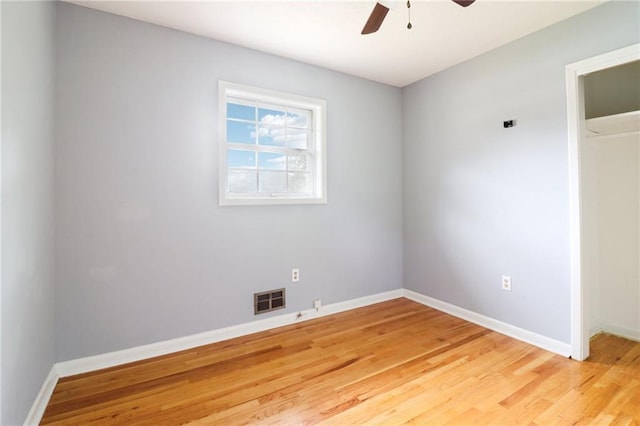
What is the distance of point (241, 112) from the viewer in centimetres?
285

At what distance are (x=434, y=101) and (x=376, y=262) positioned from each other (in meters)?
2.01

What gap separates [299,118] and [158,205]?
5.41 ft

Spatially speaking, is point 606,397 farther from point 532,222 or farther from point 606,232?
point 606,232

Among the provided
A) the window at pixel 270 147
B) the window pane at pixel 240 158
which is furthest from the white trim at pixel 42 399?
the window pane at pixel 240 158

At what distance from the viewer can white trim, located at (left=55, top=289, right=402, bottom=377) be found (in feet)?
7.02

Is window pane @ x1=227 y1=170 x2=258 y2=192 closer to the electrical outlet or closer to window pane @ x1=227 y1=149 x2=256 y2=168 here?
window pane @ x1=227 y1=149 x2=256 y2=168

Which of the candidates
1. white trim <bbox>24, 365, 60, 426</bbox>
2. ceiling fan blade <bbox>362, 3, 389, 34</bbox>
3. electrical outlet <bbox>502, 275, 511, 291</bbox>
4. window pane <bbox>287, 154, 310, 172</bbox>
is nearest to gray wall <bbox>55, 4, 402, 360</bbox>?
white trim <bbox>24, 365, 60, 426</bbox>

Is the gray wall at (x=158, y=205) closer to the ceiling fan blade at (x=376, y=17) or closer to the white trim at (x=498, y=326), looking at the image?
the white trim at (x=498, y=326)

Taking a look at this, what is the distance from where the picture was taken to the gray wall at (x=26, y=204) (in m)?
1.33

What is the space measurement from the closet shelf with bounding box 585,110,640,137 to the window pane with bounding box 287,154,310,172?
2.50 metres

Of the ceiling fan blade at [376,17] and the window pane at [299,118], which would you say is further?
the window pane at [299,118]

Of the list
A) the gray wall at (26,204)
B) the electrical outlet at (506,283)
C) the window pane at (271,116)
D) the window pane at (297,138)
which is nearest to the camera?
the gray wall at (26,204)

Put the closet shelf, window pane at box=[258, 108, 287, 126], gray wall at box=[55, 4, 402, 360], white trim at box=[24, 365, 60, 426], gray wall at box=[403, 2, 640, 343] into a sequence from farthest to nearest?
window pane at box=[258, 108, 287, 126]
gray wall at box=[403, 2, 640, 343]
the closet shelf
gray wall at box=[55, 4, 402, 360]
white trim at box=[24, 365, 60, 426]

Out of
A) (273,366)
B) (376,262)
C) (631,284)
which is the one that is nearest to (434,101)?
(376,262)
